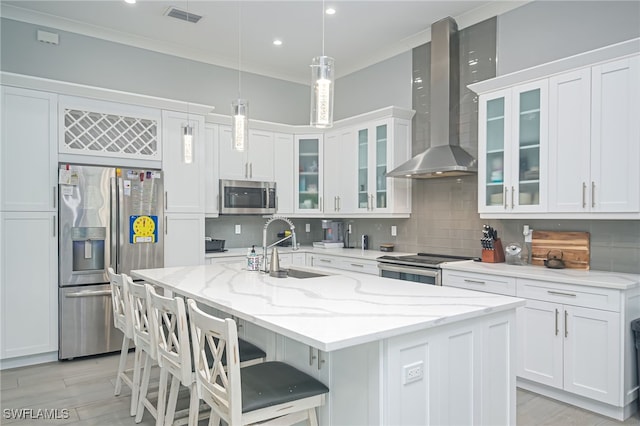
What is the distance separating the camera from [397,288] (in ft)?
8.51

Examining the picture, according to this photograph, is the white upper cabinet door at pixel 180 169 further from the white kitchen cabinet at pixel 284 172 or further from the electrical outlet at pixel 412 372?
the electrical outlet at pixel 412 372

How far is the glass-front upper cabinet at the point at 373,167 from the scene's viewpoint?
4.88m

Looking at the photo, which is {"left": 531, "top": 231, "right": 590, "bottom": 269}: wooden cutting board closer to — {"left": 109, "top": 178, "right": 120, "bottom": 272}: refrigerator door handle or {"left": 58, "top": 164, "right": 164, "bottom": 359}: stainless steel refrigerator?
{"left": 58, "top": 164, "right": 164, "bottom": 359}: stainless steel refrigerator

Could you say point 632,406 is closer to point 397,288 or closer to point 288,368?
point 397,288

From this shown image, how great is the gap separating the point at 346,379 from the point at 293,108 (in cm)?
487

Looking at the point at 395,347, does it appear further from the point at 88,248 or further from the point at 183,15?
the point at 183,15

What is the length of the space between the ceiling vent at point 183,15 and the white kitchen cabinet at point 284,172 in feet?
5.46

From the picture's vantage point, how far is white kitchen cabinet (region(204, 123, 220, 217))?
4.93m

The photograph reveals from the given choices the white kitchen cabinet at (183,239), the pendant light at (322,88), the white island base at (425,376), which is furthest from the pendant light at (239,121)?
the white kitchen cabinet at (183,239)

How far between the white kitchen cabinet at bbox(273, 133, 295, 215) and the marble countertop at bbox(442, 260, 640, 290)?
2434 mm

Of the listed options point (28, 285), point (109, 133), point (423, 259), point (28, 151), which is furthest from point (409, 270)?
point (28, 151)

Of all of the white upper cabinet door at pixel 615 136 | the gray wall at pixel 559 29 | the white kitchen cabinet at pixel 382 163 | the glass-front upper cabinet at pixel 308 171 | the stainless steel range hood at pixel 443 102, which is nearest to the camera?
the white upper cabinet door at pixel 615 136

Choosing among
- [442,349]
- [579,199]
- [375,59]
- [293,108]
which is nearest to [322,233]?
[293,108]

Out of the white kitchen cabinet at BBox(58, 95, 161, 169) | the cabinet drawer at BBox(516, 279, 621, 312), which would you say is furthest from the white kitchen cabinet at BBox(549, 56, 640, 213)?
the white kitchen cabinet at BBox(58, 95, 161, 169)
